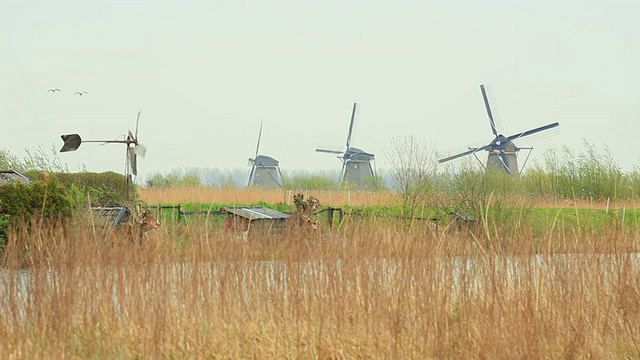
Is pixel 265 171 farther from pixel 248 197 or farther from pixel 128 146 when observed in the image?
pixel 128 146

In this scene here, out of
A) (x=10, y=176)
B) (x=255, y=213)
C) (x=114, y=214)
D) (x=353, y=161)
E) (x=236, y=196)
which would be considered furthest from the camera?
(x=353, y=161)

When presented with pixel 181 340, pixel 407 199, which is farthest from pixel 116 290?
pixel 407 199

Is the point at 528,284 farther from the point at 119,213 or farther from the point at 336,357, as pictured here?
the point at 119,213

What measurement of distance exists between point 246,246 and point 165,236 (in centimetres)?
108

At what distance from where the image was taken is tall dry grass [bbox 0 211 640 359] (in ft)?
18.1

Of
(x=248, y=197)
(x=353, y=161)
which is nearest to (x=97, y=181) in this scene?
(x=248, y=197)

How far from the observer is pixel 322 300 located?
5.96 m

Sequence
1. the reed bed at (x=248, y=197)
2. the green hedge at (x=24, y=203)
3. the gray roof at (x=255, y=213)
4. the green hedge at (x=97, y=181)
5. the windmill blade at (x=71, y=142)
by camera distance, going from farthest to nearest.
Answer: the reed bed at (x=248, y=197), the green hedge at (x=97, y=181), the windmill blade at (x=71, y=142), the gray roof at (x=255, y=213), the green hedge at (x=24, y=203)

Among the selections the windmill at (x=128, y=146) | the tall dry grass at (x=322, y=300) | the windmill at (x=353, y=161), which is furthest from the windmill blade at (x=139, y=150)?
the windmill at (x=353, y=161)

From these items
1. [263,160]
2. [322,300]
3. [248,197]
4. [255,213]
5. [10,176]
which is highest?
[263,160]

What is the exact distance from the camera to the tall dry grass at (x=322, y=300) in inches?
217

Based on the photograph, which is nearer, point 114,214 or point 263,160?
point 114,214

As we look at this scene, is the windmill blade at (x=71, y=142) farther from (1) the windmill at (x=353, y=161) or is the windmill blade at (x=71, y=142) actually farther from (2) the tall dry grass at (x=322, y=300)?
(1) the windmill at (x=353, y=161)

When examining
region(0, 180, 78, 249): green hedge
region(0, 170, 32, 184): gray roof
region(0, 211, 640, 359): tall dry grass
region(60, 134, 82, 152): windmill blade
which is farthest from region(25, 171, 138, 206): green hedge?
region(0, 211, 640, 359): tall dry grass
